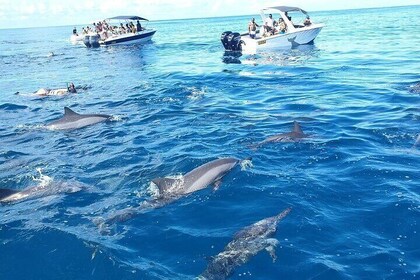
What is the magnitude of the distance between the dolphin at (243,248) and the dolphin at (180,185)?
8.00 feet

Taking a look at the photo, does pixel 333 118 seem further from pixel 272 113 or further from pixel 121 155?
pixel 121 155

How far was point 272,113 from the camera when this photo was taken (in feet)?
58.4

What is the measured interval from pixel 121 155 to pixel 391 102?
12570mm

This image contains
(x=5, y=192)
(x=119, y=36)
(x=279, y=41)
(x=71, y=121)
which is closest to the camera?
(x=5, y=192)

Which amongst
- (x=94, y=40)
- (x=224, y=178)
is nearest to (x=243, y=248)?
(x=224, y=178)

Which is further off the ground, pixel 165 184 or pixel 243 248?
pixel 165 184

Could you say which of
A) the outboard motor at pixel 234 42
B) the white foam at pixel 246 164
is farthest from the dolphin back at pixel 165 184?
the outboard motor at pixel 234 42

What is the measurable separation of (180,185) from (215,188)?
97cm

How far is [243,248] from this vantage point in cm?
784

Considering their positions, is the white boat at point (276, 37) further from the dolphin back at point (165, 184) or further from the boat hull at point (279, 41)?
the dolphin back at point (165, 184)

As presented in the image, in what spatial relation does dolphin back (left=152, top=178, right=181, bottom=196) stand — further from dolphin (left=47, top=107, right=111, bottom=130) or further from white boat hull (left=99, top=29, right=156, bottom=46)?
white boat hull (left=99, top=29, right=156, bottom=46)

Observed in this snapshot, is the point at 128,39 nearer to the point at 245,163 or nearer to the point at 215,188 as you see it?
the point at 245,163

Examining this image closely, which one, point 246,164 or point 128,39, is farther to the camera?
point 128,39

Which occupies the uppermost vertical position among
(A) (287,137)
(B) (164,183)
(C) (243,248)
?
(B) (164,183)
